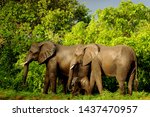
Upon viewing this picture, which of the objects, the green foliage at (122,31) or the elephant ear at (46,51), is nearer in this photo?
the elephant ear at (46,51)

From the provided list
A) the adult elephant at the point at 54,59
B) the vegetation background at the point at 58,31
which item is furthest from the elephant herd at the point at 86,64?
the vegetation background at the point at 58,31

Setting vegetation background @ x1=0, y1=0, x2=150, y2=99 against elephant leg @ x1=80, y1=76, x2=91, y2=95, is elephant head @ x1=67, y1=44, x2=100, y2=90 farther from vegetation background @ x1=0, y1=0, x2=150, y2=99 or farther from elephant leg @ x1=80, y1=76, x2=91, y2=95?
vegetation background @ x1=0, y1=0, x2=150, y2=99

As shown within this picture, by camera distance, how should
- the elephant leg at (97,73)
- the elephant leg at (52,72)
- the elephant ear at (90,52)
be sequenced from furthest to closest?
1. the elephant leg at (52,72)
2. the elephant ear at (90,52)
3. the elephant leg at (97,73)

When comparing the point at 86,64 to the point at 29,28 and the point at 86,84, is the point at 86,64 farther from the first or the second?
the point at 29,28

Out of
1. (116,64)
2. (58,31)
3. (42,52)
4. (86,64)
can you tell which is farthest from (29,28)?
(116,64)

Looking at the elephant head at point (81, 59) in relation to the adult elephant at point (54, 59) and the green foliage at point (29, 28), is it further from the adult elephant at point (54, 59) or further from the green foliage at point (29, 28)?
the green foliage at point (29, 28)

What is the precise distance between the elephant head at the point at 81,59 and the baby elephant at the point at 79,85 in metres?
0.15

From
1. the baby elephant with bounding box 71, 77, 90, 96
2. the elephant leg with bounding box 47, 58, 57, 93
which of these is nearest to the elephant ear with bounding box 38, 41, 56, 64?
the elephant leg with bounding box 47, 58, 57, 93

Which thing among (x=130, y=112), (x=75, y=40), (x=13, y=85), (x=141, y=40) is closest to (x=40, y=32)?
(x=75, y=40)

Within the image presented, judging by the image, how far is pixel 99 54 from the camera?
57.2ft

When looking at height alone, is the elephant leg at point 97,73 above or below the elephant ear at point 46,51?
below

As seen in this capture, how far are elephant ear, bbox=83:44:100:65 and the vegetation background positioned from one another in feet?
5.24

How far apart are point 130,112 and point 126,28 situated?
54.3 ft

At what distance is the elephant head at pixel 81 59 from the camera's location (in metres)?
17.7
